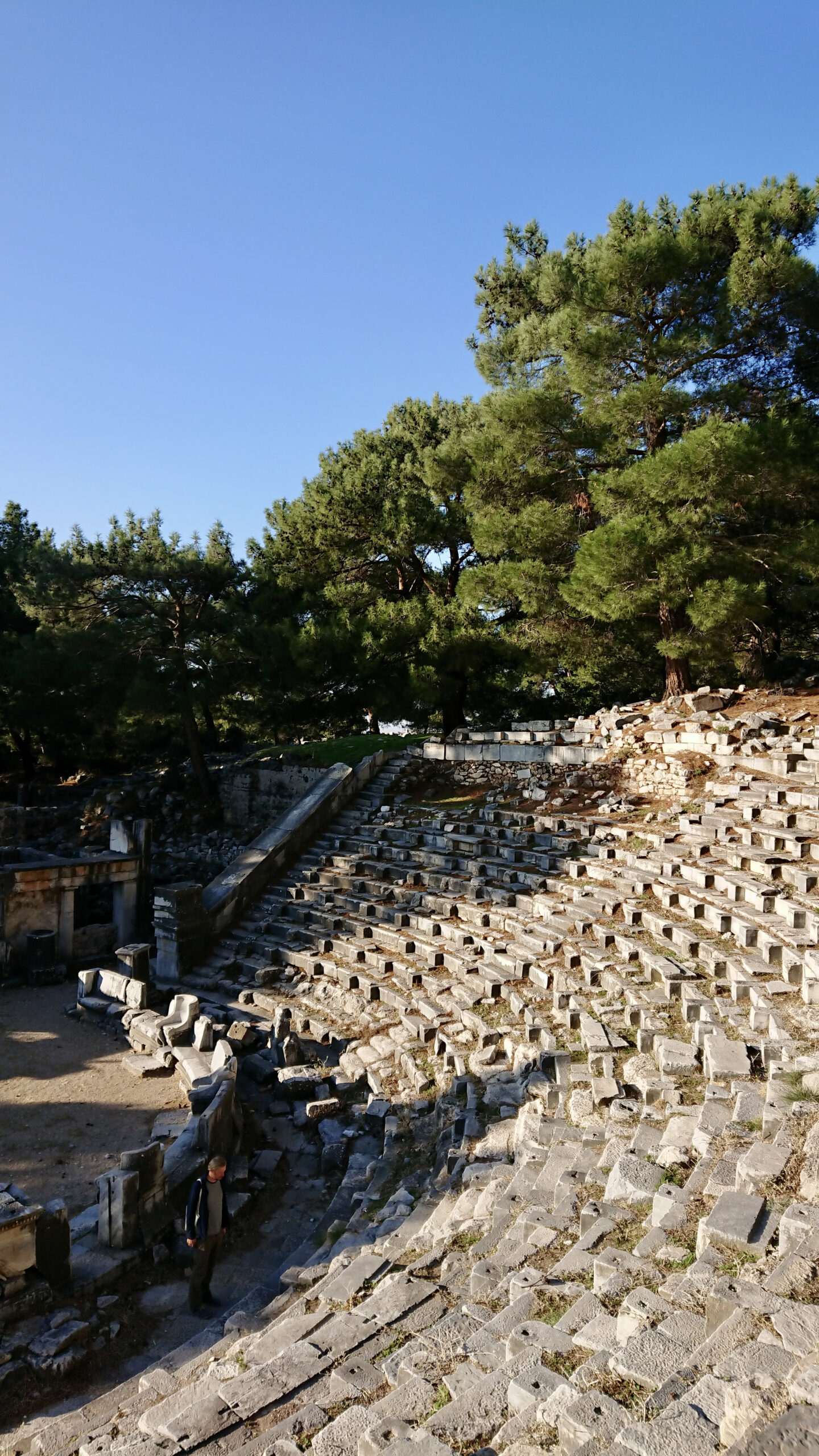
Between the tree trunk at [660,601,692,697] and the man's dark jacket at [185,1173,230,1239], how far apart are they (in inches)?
483

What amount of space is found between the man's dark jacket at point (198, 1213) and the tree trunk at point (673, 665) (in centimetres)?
1228

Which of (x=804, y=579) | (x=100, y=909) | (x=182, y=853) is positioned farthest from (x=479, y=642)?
(x=100, y=909)

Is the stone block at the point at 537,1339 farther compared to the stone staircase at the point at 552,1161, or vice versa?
the stone block at the point at 537,1339

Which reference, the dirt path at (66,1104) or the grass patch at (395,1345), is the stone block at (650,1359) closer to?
the grass patch at (395,1345)

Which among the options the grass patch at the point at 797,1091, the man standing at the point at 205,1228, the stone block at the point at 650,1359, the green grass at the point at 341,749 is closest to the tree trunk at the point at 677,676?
the green grass at the point at 341,749

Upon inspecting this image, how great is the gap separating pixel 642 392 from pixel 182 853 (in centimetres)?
1440

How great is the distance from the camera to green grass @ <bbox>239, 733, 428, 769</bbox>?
64.5 feet

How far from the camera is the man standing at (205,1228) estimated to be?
21.0ft

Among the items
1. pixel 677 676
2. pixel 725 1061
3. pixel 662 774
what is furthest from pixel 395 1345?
pixel 677 676

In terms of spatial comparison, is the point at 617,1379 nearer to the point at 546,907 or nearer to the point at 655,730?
the point at 546,907

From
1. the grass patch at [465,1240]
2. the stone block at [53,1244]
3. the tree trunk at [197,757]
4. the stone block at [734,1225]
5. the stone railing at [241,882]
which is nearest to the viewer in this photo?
the stone block at [734,1225]

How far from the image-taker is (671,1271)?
4078 mm

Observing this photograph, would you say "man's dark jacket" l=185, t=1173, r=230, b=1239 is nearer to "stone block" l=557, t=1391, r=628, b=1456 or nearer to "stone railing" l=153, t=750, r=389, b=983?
"stone block" l=557, t=1391, r=628, b=1456

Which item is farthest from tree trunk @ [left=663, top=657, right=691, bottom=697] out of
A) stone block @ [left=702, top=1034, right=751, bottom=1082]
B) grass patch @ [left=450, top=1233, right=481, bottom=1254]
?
grass patch @ [left=450, top=1233, right=481, bottom=1254]
